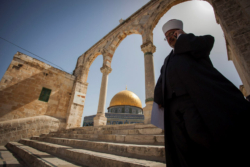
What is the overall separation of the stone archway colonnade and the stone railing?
3.04 ft

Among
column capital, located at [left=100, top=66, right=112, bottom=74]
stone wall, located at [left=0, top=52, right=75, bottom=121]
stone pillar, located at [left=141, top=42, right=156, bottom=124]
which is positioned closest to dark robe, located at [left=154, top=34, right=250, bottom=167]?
stone pillar, located at [left=141, top=42, right=156, bottom=124]

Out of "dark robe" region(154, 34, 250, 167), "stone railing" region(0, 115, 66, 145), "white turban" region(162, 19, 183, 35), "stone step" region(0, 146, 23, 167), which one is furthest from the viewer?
"stone railing" region(0, 115, 66, 145)

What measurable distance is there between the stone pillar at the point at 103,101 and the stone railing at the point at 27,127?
292 cm

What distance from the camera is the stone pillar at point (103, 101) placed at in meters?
6.31

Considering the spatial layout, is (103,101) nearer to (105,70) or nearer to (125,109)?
(105,70)

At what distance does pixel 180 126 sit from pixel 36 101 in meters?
8.61

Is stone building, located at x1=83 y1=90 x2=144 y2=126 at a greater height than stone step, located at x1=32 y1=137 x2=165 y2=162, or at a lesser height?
greater

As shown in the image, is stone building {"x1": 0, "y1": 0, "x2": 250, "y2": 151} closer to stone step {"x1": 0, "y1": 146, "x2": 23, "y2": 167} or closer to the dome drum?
stone step {"x1": 0, "y1": 146, "x2": 23, "y2": 167}

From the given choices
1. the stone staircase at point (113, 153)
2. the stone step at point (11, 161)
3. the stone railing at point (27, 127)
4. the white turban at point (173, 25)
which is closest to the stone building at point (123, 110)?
the stone railing at point (27, 127)

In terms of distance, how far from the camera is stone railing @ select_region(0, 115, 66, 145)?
213 inches

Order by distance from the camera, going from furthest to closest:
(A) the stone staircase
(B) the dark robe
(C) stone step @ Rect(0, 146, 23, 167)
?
(C) stone step @ Rect(0, 146, 23, 167) < (A) the stone staircase < (B) the dark robe

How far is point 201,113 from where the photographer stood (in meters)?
0.69

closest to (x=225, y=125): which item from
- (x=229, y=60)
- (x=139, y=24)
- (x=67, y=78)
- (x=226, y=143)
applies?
(x=226, y=143)

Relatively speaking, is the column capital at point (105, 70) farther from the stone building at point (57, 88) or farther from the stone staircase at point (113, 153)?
the stone staircase at point (113, 153)
